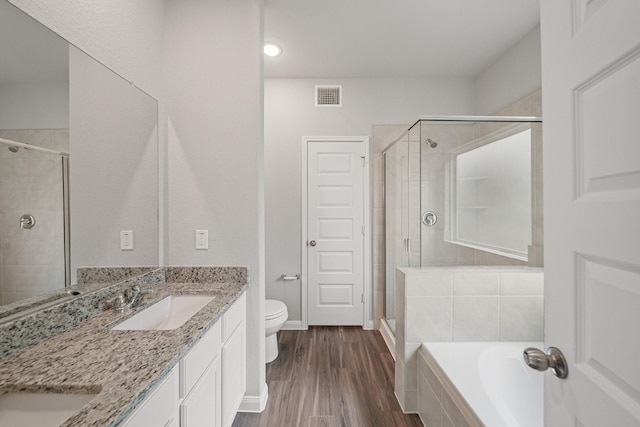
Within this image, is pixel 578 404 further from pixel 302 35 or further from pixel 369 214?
pixel 302 35

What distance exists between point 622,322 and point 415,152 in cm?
190

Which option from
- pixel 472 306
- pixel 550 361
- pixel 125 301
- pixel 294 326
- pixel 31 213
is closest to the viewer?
pixel 550 361

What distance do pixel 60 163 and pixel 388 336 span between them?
8.99ft

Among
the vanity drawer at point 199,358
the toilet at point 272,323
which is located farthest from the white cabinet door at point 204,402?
the toilet at point 272,323

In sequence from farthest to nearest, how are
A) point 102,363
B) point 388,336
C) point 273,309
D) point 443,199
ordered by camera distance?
point 388,336 < point 273,309 < point 443,199 < point 102,363

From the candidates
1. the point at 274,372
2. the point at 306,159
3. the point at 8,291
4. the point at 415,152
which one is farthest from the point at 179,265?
the point at 415,152

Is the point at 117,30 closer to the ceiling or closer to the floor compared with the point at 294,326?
closer to the ceiling

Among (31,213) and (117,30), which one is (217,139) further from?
(31,213)

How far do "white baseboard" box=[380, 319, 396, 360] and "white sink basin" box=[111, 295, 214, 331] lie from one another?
1.74m

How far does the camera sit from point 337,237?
3137mm

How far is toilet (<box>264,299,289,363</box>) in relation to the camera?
7.40ft

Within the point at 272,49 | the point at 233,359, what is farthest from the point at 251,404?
the point at 272,49

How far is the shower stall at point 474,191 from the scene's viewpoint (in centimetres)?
210

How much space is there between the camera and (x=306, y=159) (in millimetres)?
3094
